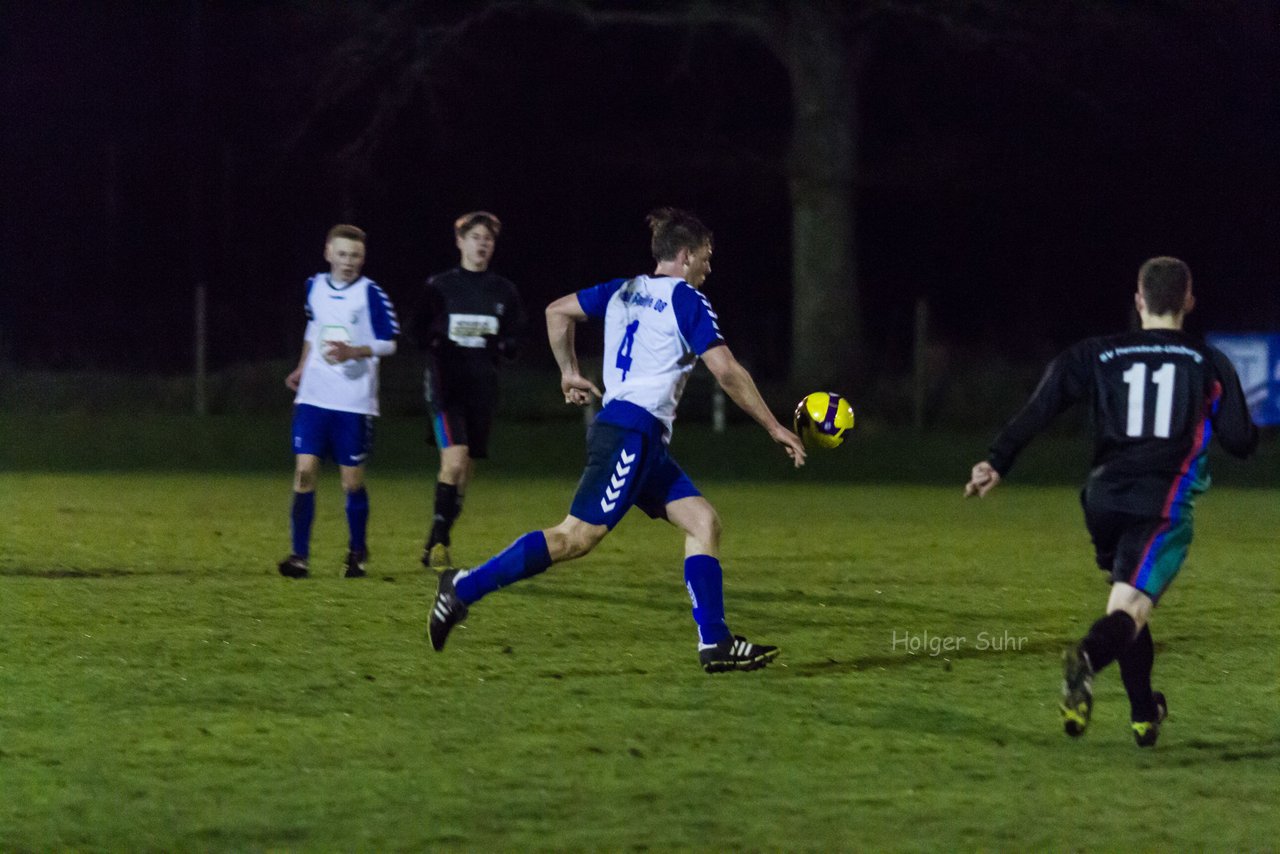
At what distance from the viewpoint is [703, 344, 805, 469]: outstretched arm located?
7.45m

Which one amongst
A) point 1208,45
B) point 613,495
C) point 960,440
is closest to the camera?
point 613,495

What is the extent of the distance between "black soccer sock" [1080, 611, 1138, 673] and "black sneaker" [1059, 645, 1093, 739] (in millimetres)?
28

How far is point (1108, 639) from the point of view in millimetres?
6176

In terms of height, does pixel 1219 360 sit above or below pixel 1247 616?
above

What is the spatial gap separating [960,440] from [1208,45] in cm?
1185

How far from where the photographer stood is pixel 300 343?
2880 centimetres

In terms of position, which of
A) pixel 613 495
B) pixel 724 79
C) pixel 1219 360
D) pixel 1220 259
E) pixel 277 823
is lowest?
→ pixel 277 823

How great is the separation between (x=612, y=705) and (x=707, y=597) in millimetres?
879

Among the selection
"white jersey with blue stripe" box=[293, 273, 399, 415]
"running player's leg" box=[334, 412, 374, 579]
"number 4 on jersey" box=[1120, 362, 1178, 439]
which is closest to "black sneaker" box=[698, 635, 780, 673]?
"number 4 on jersey" box=[1120, 362, 1178, 439]

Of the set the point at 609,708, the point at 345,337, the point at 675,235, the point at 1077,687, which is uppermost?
the point at 675,235

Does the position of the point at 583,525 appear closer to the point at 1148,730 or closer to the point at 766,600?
the point at 1148,730

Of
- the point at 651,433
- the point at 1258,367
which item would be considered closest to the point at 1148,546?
the point at 651,433

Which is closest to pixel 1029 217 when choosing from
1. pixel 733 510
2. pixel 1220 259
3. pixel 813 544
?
pixel 1220 259

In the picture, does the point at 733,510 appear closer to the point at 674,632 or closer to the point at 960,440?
the point at 674,632
